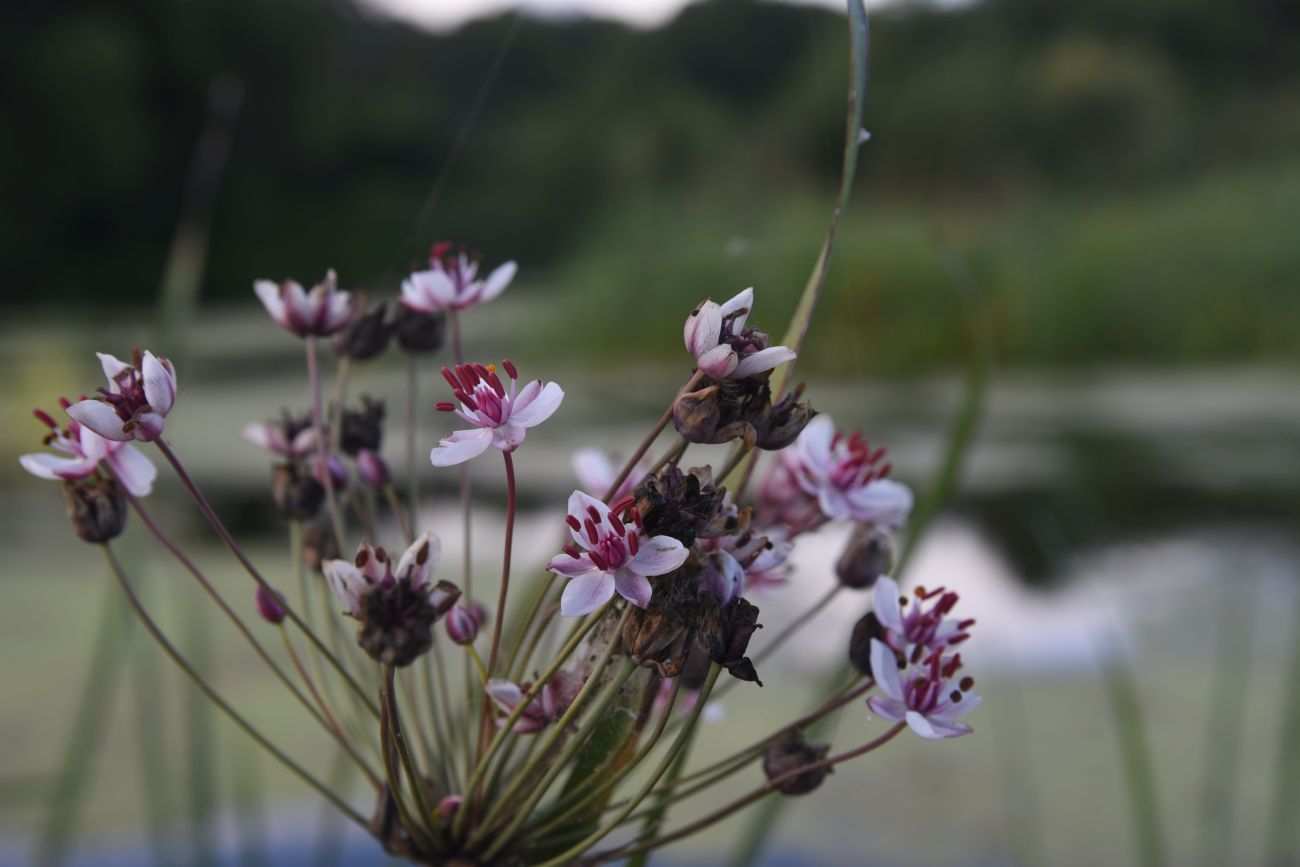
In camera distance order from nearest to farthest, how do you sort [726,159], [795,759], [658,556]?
1. [658,556]
2. [795,759]
3. [726,159]

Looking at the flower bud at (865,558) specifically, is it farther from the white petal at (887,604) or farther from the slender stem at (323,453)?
the slender stem at (323,453)

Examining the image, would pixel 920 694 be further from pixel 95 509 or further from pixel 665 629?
pixel 95 509

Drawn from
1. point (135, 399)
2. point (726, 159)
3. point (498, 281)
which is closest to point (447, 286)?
point (498, 281)

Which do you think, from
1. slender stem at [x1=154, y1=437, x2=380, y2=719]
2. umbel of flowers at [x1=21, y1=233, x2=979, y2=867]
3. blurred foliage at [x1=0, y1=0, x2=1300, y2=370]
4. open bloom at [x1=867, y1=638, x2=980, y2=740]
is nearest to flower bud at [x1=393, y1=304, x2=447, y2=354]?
umbel of flowers at [x1=21, y1=233, x2=979, y2=867]

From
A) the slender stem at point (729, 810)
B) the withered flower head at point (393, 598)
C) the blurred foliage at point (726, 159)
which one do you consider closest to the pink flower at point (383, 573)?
the withered flower head at point (393, 598)

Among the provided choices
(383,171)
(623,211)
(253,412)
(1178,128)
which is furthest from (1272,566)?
(383,171)

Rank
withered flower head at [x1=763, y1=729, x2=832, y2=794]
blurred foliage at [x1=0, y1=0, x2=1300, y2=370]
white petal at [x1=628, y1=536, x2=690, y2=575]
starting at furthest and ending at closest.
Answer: blurred foliage at [x1=0, y1=0, x2=1300, y2=370]
withered flower head at [x1=763, y1=729, x2=832, y2=794]
white petal at [x1=628, y1=536, x2=690, y2=575]

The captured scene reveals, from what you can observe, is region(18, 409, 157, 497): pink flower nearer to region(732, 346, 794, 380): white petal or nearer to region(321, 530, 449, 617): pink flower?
region(321, 530, 449, 617): pink flower

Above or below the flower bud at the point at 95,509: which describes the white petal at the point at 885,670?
below
